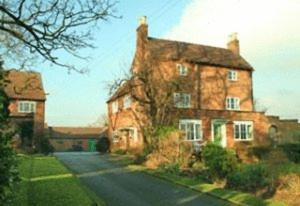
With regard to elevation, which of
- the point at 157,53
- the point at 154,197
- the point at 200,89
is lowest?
the point at 154,197

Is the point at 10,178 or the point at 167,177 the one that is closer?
the point at 10,178

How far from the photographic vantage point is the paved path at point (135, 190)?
19.8 m

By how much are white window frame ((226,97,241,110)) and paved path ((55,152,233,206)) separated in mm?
27552

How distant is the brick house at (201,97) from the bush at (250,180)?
18646 mm

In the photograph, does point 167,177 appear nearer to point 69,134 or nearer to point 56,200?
point 56,200

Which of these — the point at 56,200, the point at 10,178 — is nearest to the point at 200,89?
the point at 56,200

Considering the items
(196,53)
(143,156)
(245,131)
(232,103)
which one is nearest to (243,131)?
(245,131)

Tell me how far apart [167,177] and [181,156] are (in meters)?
4.79

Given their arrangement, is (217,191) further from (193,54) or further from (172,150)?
(193,54)

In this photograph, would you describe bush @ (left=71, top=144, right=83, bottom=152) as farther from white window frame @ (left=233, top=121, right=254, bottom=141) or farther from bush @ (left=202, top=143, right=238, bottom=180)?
bush @ (left=202, top=143, right=238, bottom=180)

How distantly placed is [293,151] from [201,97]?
15.3m

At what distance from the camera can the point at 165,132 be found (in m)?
32.8

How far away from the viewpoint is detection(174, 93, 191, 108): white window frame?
43.7 m

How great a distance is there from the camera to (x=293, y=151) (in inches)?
1623
